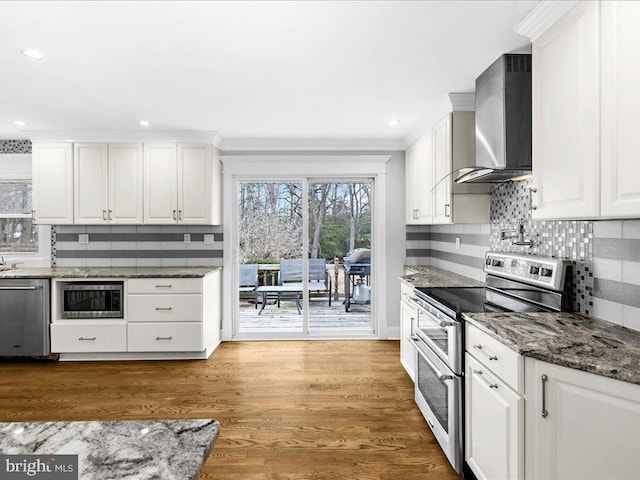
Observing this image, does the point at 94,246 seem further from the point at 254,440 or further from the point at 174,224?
the point at 254,440

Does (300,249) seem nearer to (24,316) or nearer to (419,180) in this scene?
(419,180)

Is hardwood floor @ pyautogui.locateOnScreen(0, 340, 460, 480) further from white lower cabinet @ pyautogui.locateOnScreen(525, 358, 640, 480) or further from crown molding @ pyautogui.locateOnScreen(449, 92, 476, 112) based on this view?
crown molding @ pyautogui.locateOnScreen(449, 92, 476, 112)

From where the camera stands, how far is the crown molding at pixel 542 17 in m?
1.62

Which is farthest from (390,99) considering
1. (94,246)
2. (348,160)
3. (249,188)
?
(94,246)

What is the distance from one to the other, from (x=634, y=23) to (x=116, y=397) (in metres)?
3.73

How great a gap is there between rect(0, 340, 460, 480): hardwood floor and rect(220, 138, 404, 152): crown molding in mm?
2248

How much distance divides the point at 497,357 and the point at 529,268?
90 cm

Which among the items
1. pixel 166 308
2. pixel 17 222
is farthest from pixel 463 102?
pixel 17 222

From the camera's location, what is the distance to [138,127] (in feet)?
12.4

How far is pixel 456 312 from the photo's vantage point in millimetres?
1951

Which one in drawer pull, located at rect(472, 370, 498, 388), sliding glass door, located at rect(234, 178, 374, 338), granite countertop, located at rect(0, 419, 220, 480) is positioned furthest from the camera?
sliding glass door, located at rect(234, 178, 374, 338)

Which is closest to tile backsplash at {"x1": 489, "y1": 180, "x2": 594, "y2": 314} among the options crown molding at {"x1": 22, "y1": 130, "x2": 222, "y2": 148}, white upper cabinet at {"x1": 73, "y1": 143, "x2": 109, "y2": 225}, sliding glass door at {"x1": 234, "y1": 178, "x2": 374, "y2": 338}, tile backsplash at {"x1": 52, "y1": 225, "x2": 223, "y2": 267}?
sliding glass door at {"x1": 234, "y1": 178, "x2": 374, "y2": 338}

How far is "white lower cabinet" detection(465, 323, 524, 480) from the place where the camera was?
144 cm

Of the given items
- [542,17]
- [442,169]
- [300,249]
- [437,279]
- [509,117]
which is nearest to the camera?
[542,17]
